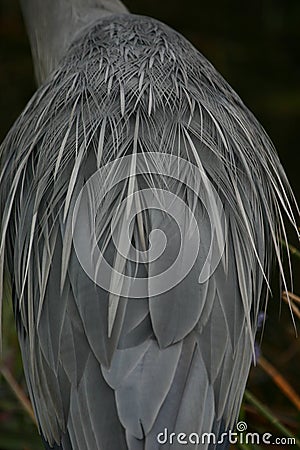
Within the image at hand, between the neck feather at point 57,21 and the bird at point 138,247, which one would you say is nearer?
the bird at point 138,247

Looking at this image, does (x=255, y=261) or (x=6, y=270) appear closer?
(x=255, y=261)

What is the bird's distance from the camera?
1.44m

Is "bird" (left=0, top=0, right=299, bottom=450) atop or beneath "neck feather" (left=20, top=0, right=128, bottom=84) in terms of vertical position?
beneath

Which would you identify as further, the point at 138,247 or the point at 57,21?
the point at 57,21

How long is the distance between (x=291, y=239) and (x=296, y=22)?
1.63 m

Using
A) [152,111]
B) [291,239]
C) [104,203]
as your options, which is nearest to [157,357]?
[104,203]

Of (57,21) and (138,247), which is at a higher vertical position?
(57,21)

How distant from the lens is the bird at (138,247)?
4.72 feet

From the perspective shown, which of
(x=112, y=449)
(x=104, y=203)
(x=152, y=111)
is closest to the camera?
(x=112, y=449)

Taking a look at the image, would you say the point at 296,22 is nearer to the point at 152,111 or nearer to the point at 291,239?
the point at 291,239

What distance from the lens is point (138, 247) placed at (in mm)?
1483

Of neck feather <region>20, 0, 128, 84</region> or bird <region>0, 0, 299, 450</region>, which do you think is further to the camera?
neck feather <region>20, 0, 128, 84</region>

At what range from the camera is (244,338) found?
1.56 metres

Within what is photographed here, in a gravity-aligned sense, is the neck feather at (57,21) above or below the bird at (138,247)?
above
